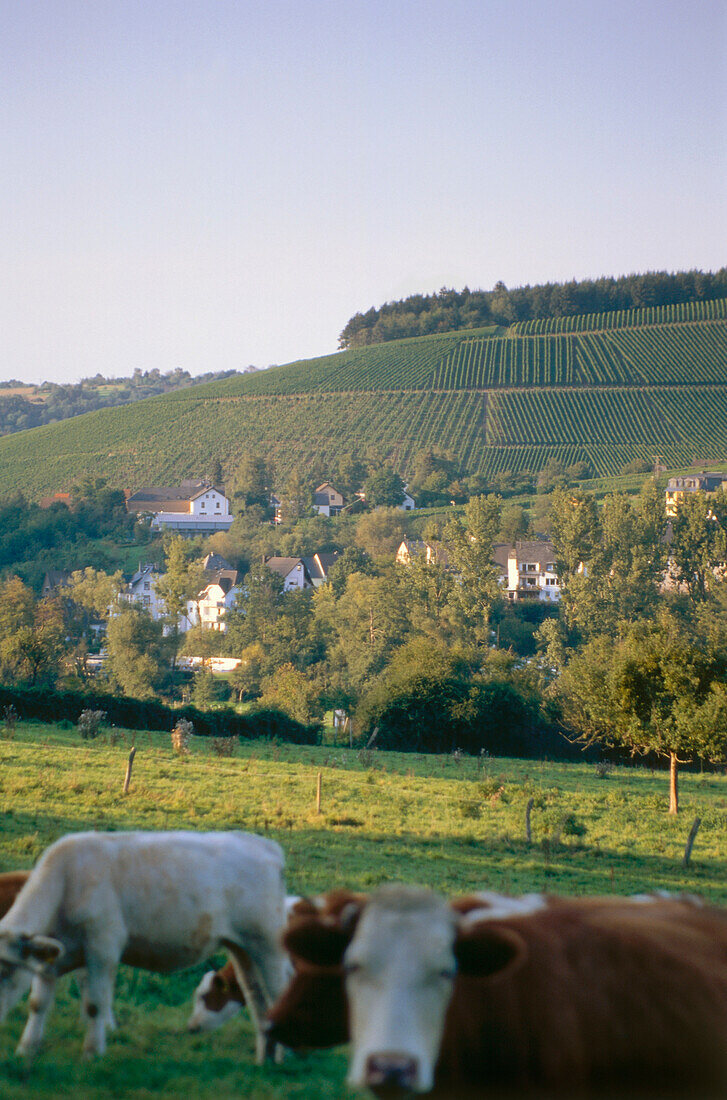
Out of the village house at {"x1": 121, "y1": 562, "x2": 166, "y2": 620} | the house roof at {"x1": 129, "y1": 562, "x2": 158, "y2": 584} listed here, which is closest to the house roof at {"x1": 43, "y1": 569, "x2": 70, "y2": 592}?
the village house at {"x1": 121, "y1": 562, "x2": 166, "y2": 620}

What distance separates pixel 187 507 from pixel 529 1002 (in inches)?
4058

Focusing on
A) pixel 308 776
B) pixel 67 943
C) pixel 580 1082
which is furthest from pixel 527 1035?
pixel 308 776

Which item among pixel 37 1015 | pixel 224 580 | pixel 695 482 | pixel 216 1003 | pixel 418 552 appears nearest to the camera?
pixel 37 1015

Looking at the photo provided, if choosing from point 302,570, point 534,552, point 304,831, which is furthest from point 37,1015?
point 302,570

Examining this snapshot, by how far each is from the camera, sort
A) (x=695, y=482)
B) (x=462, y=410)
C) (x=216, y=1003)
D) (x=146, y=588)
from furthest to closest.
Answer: (x=462, y=410) < (x=695, y=482) < (x=146, y=588) < (x=216, y=1003)

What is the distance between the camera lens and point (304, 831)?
1625 centimetres

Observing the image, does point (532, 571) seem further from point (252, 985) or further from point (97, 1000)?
point (97, 1000)

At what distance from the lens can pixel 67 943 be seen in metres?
5.68

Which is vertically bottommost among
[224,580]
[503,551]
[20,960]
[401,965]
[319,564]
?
[224,580]

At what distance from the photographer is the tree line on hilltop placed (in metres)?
145

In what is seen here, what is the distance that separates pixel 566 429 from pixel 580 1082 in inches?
4473

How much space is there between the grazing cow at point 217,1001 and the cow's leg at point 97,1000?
0.85 m

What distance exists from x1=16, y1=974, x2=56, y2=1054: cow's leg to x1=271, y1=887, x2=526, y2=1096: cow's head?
9.93ft

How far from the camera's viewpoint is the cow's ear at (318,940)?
3.38 metres
